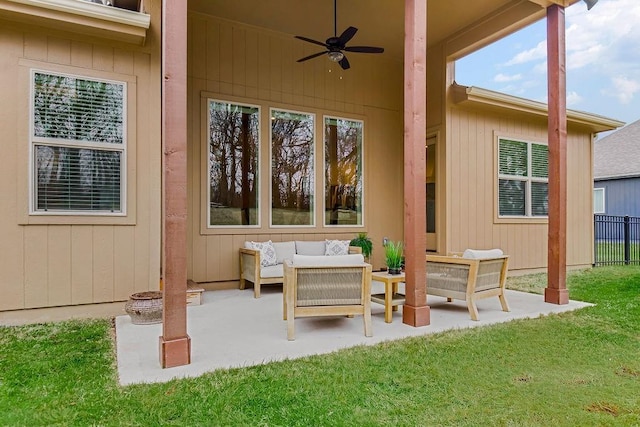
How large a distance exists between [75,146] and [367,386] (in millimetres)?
3925

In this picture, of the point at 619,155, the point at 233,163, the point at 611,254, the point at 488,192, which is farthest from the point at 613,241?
the point at 233,163

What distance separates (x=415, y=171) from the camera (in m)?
4.12

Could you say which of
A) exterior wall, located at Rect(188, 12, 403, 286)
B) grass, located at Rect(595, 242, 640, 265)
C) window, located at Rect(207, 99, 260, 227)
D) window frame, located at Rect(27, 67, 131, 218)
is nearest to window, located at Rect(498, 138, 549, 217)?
exterior wall, located at Rect(188, 12, 403, 286)

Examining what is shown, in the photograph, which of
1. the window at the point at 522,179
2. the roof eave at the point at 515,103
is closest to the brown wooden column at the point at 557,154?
the roof eave at the point at 515,103

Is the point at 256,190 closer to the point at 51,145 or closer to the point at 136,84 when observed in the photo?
the point at 136,84

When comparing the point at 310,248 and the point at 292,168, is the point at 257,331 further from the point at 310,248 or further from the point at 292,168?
the point at 292,168

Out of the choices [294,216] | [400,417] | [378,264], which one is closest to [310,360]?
[400,417]

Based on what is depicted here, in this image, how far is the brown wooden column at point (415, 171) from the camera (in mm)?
4062

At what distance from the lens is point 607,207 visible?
1620 centimetres

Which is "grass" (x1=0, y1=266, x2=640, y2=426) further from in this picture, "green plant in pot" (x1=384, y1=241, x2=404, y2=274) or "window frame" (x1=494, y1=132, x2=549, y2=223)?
"window frame" (x1=494, y1=132, x2=549, y2=223)

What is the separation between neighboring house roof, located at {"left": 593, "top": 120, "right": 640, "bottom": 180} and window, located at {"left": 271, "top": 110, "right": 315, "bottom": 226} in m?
12.0

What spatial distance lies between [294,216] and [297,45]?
9.75 feet

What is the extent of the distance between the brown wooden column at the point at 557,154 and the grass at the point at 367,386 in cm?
156

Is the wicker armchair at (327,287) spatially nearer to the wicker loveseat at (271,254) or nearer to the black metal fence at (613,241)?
the wicker loveseat at (271,254)
